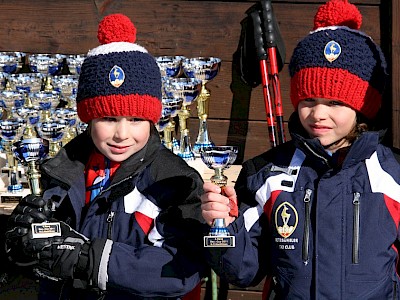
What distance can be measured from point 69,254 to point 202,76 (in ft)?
5.57

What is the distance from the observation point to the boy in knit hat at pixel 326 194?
2.50 m

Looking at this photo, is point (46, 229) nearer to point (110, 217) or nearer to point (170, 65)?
point (110, 217)

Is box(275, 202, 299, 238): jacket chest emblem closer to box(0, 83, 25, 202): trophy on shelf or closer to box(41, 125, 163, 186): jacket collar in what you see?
box(41, 125, 163, 186): jacket collar

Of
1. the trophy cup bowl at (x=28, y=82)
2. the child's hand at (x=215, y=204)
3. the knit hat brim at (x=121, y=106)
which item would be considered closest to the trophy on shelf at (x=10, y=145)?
the trophy cup bowl at (x=28, y=82)

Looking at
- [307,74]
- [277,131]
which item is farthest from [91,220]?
[277,131]

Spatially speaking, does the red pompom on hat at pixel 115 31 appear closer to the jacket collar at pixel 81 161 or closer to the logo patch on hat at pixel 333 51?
the jacket collar at pixel 81 161

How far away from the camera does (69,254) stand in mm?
2574

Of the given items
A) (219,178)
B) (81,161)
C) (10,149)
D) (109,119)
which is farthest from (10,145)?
(219,178)

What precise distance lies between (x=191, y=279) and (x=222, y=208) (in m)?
0.34

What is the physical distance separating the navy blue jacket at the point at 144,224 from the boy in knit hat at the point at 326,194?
6.0 inches

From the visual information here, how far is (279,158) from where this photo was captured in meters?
2.71

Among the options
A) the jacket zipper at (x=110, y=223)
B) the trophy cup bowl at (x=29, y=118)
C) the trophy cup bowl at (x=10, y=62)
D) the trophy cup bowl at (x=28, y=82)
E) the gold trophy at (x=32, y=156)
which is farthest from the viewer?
the trophy cup bowl at (x=10, y=62)

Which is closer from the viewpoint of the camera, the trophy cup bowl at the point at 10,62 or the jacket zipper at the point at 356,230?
the jacket zipper at the point at 356,230

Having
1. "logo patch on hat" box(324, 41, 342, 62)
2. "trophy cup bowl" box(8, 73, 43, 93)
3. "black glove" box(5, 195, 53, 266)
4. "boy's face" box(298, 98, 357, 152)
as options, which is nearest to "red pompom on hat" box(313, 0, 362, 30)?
"logo patch on hat" box(324, 41, 342, 62)
